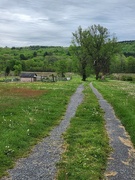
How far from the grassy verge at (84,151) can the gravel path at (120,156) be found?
0.33 m

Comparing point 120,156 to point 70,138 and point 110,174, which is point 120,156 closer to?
point 110,174

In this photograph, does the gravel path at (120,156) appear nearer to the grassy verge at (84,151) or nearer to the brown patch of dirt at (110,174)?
the brown patch of dirt at (110,174)

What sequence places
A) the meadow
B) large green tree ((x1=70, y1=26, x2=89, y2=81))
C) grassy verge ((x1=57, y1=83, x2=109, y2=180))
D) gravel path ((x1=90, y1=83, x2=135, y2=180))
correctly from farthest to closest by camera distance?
large green tree ((x1=70, y1=26, x2=89, y2=81)) → the meadow → gravel path ((x1=90, y1=83, x2=135, y2=180)) → grassy verge ((x1=57, y1=83, x2=109, y2=180))

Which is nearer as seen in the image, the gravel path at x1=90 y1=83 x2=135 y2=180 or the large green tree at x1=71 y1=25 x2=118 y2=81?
the gravel path at x1=90 y1=83 x2=135 y2=180

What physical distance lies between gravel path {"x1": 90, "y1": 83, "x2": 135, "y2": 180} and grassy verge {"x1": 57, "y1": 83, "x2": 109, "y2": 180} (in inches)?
12.8

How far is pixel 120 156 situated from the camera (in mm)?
12711


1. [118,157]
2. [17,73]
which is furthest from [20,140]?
[17,73]

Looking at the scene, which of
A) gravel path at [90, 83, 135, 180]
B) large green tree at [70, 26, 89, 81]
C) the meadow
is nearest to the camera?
gravel path at [90, 83, 135, 180]

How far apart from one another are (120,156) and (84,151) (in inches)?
63.1

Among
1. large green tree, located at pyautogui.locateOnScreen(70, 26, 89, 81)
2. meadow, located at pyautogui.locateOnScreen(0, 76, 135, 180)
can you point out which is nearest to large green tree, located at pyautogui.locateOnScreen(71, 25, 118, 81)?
large green tree, located at pyautogui.locateOnScreen(70, 26, 89, 81)

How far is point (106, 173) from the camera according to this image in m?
10.7

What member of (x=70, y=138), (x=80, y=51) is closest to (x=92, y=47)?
(x=80, y=51)

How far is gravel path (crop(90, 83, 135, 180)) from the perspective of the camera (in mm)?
10552

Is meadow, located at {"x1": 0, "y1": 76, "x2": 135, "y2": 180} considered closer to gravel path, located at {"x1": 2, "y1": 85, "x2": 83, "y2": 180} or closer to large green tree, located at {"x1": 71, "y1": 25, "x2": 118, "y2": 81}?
gravel path, located at {"x1": 2, "y1": 85, "x2": 83, "y2": 180}
